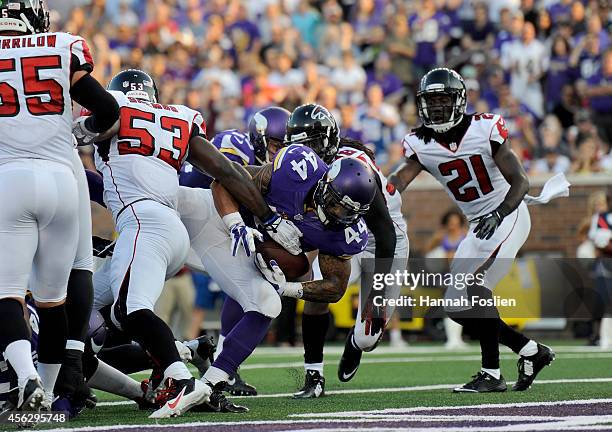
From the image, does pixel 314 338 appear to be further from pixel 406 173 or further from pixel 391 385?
pixel 406 173

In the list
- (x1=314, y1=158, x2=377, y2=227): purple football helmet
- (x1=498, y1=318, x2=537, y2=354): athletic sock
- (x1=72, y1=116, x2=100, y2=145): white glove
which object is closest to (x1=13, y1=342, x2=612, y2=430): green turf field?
(x1=498, y1=318, x2=537, y2=354): athletic sock

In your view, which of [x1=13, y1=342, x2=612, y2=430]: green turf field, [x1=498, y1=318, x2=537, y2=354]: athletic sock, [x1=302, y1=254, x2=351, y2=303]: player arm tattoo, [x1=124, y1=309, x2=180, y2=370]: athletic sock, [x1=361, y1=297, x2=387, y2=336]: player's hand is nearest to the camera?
[x1=124, y1=309, x2=180, y2=370]: athletic sock

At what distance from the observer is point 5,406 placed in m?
5.02

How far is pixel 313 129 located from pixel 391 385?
71.3 inches

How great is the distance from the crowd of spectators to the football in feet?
26.1

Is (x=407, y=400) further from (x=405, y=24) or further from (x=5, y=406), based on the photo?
(x=405, y=24)

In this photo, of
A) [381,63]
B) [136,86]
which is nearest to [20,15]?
[136,86]

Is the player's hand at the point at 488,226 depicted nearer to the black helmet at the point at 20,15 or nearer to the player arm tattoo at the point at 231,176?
the player arm tattoo at the point at 231,176

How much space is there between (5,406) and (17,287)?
65 cm

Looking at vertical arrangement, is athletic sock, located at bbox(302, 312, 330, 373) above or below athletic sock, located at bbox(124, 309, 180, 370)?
below

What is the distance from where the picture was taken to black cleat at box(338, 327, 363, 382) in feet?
22.9

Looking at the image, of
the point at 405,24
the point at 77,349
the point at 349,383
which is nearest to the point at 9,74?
the point at 77,349

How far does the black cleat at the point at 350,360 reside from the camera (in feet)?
22.9

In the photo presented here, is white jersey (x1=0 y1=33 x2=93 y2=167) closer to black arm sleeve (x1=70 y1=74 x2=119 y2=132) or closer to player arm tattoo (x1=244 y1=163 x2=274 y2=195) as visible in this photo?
black arm sleeve (x1=70 y1=74 x2=119 y2=132)
